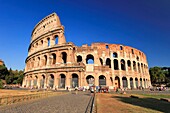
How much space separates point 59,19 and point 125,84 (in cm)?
2668

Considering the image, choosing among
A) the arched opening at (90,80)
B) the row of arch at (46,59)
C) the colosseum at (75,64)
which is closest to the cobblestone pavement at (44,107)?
the colosseum at (75,64)

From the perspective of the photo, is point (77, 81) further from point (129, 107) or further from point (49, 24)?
point (129, 107)

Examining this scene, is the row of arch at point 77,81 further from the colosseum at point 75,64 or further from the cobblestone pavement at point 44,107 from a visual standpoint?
the cobblestone pavement at point 44,107

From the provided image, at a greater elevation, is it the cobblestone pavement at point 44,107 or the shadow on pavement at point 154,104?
the cobblestone pavement at point 44,107

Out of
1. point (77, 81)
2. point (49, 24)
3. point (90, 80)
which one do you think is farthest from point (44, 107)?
point (49, 24)

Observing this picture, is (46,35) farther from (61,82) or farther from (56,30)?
(61,82)

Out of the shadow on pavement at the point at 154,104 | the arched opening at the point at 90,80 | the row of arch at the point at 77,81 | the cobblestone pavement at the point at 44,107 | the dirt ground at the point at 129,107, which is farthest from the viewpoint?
the arched opening at the point at 90,80

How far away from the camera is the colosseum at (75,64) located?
2812 centimetres

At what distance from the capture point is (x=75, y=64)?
91.5 feet

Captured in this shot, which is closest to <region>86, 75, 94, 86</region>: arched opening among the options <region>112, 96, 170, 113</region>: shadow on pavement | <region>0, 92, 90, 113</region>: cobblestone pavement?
<region>112, 96, 170, 113</region>: shadow on pavement

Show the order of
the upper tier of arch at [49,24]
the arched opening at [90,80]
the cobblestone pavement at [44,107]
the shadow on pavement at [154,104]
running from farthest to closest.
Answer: the upper tier of arch at [49,24], the arched opening at [90,80], the shadow on pavement at [154,104], the cobblestone pavement at [44,107]

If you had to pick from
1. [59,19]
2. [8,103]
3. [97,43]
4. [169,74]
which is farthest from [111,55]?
[169,74]

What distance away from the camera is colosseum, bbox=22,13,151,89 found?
28.1 m

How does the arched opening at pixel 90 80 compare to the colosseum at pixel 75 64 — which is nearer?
the colosseum at pixel 75 64
